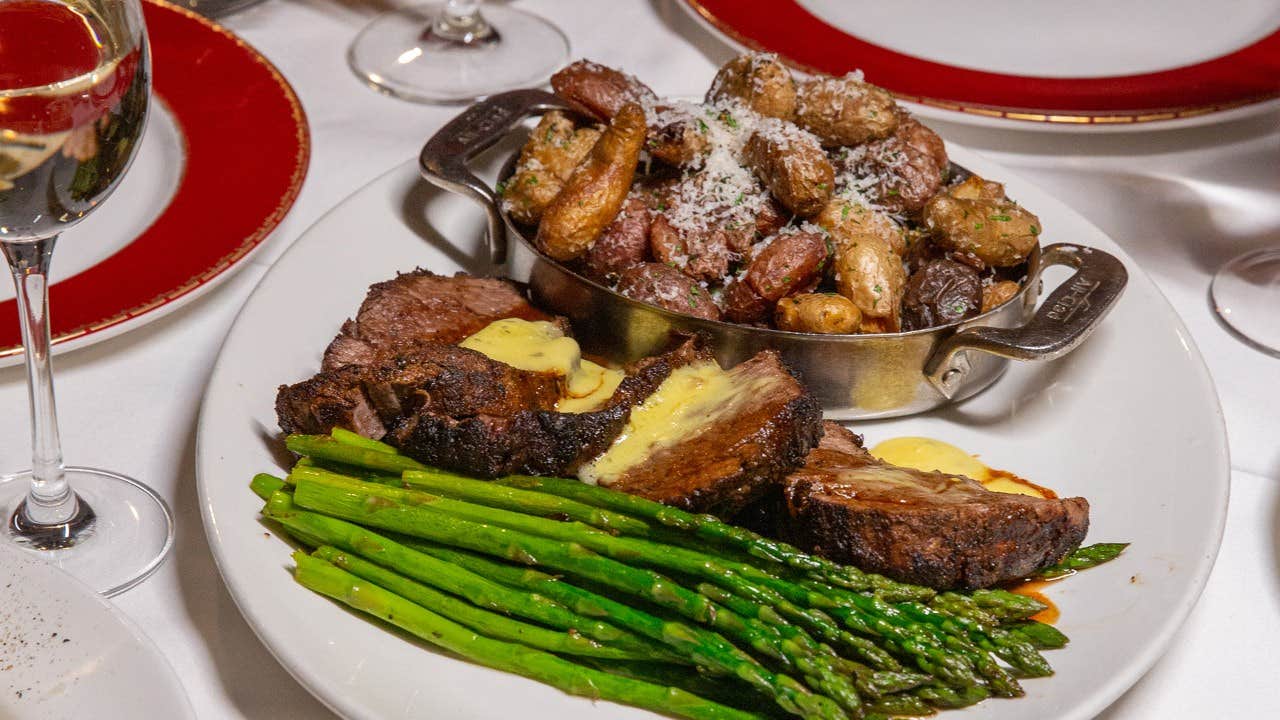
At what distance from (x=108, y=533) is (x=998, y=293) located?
180cm

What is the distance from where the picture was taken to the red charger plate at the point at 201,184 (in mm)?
2600

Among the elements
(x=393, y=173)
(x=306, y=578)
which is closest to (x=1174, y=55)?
(x=393, y=173)

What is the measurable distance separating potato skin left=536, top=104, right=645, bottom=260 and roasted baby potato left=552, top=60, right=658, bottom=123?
213mm

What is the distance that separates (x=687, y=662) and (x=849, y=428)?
92 centimetres

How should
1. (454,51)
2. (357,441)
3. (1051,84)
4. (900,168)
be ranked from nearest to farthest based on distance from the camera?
1. (357,441)
2. (900,168)
3. (1051,84)
4. (454,51)

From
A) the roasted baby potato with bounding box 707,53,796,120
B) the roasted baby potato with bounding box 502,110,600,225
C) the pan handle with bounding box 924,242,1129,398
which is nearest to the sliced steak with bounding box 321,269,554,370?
the roasted baby potato with bounding box 502,110,600,225

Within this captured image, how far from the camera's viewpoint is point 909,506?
79.8 inches

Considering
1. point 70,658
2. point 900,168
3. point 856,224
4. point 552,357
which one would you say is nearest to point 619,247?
point 552,357

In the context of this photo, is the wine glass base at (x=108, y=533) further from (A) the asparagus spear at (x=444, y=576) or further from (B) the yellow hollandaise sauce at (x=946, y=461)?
(B) the yellow hollandaise sauce at (x=946, y=461)

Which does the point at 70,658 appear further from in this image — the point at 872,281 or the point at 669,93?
the point at 669,93

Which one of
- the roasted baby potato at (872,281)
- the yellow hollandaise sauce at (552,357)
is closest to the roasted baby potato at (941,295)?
the roasted baby potato at (872,281)

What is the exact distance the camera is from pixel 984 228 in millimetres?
2578

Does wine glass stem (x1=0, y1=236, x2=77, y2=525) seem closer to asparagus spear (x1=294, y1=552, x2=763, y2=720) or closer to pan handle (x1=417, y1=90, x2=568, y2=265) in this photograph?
asparagus spear (x1=294, y1=552, x2=763, y2=720)

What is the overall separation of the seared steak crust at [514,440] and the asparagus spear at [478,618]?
0.74ft
